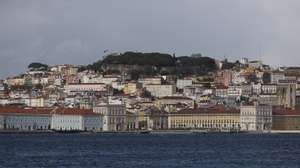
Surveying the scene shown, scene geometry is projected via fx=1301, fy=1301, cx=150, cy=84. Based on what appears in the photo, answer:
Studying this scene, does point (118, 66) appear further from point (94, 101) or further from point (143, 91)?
point (94, 101)

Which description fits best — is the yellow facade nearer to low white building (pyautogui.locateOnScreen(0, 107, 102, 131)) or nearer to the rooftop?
low white building (pyautogui.locateOnScreen(0, 107, 102, 131))

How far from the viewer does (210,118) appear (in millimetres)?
135375

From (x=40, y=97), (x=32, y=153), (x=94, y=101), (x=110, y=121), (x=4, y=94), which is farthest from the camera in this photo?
(x=4, y=94)

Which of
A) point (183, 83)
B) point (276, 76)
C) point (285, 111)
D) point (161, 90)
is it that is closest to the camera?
point (285, 111)

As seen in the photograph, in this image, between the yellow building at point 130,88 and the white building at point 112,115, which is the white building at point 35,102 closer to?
the yellow building at point 130,88

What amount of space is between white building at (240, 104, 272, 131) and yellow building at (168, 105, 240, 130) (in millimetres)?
739

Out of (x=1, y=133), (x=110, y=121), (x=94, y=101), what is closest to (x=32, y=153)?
(x=1, y=133)

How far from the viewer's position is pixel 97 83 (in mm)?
168125

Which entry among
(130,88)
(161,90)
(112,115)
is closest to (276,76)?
(161,90)

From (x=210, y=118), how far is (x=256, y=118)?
4.83m

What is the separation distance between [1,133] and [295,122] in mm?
31498

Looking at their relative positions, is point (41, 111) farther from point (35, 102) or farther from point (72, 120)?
point (35, 102)

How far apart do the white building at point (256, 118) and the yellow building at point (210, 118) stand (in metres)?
0.74

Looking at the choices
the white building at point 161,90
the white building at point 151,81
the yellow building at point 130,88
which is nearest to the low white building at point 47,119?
the yellow building at point 130,88
